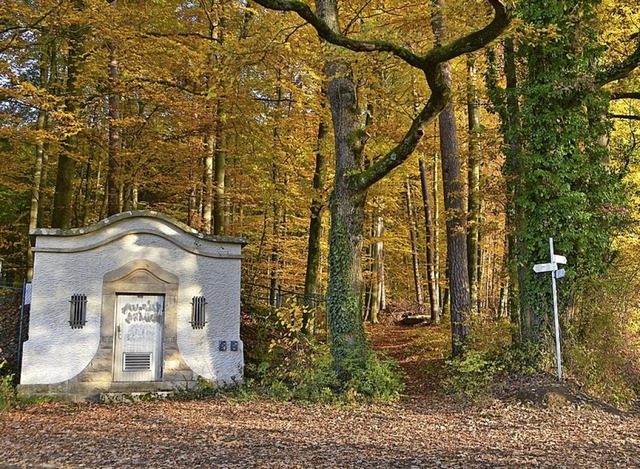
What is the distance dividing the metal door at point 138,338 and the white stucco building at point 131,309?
18 mm

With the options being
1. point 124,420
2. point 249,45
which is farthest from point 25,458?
point 249,45

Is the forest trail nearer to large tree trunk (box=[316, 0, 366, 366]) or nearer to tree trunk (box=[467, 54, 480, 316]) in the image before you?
large tree trunk (box=[316, 0, 366, 366])

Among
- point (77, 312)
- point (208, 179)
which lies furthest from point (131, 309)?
point (208, 179)

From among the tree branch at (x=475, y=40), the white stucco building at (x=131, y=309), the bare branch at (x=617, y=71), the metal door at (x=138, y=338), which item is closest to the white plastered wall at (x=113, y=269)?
the white stucco building at (x=131, y=309)

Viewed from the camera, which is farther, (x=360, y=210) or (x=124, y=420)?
(x=360, y=210)

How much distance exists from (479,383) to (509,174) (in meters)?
3.95

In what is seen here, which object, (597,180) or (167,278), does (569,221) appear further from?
(167,278)

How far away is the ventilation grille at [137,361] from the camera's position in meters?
9.86

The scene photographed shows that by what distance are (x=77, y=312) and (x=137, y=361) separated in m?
1.40

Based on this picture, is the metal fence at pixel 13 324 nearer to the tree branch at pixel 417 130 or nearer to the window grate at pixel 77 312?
the window grate at pixel 77 312

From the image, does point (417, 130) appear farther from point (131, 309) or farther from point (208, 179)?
point (208, 179)

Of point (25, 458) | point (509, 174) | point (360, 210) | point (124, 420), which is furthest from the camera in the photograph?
point (509, 174)

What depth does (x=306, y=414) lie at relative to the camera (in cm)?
759

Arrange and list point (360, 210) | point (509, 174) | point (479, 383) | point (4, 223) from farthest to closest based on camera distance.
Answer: point (4, 223), point (509, 174), point (360, 210), point (479, 383)
